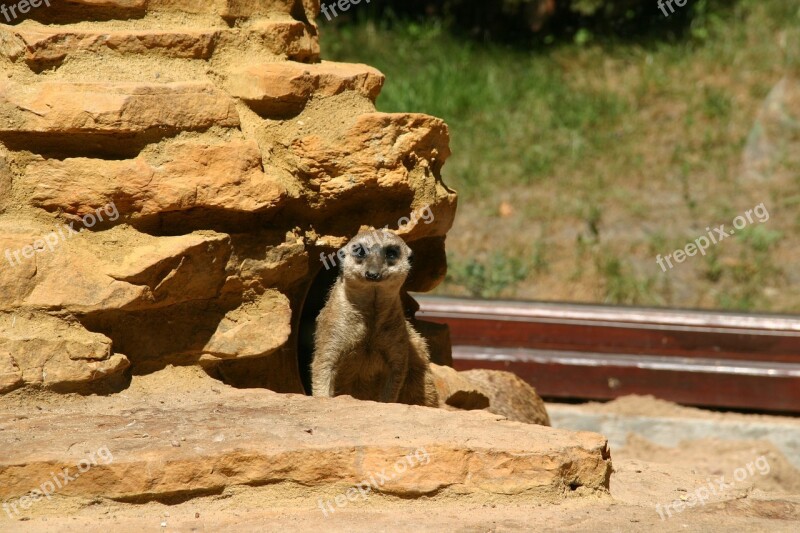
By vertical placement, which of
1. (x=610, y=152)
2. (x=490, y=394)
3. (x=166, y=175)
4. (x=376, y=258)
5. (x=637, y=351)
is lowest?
(x=490, y=394)

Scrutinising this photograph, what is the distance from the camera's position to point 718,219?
6914 mm

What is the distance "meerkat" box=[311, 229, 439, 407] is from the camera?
13.6 ft

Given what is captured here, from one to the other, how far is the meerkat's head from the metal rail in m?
1.58

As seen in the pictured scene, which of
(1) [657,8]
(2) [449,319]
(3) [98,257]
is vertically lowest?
(2) [449,319]

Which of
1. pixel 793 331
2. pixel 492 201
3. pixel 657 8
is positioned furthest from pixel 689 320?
pixel 657 8

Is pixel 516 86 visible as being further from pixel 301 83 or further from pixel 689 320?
pixel 301 83

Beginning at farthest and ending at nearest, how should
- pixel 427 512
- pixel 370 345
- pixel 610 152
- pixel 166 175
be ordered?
pixel 610 152
pixel 370 345
pixel 166 175
pixel 427 512

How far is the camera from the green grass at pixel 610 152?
6.64 meters

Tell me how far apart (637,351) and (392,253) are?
6.85 feet

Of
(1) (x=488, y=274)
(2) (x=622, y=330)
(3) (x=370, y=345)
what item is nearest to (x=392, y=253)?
(3) (x=370, y=345)

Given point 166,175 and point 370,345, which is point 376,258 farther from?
point 166,175

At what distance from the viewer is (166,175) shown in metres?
3.05

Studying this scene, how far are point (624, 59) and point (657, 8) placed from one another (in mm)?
746

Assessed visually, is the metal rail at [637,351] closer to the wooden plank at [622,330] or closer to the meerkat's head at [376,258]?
the wooden plank at [622,330]
